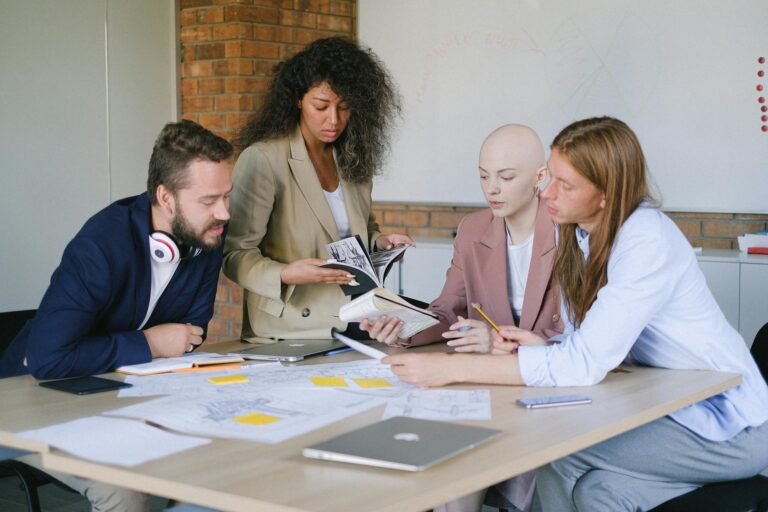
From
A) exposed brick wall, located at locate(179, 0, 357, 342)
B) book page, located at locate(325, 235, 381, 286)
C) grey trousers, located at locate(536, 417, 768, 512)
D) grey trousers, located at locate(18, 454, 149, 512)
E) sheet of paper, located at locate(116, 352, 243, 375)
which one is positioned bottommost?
grey trousers, located at locate(18, 454, 149, 512)

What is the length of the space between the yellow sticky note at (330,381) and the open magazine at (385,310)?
0.30 m

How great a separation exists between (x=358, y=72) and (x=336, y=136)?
0.77ft

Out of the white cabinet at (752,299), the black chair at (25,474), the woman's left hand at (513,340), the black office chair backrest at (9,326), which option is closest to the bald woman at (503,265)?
the woman's left hand at (513,340)

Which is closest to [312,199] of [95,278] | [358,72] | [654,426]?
[358,72]

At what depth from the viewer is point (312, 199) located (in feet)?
10.6

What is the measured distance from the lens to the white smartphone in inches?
82.4

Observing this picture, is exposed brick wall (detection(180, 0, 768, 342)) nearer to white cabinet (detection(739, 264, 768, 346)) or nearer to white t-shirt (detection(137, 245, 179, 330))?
white cabinet (detection(739, 264, 768, 346))

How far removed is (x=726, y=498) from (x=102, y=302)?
1634 millimetres

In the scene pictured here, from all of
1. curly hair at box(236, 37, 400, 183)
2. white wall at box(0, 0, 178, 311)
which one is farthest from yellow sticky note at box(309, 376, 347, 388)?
white wall at box(0, 0, 178, 311)

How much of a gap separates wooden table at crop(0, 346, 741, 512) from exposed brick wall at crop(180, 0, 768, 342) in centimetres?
332

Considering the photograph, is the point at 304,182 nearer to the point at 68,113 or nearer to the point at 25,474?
the point at 25,474

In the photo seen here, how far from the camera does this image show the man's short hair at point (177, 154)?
2.69 meters

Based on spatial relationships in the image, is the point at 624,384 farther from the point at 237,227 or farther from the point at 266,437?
the point at 237,227

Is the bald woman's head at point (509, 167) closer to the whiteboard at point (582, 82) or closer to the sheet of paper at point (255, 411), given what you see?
the sheet of paper at point (255, 411)
